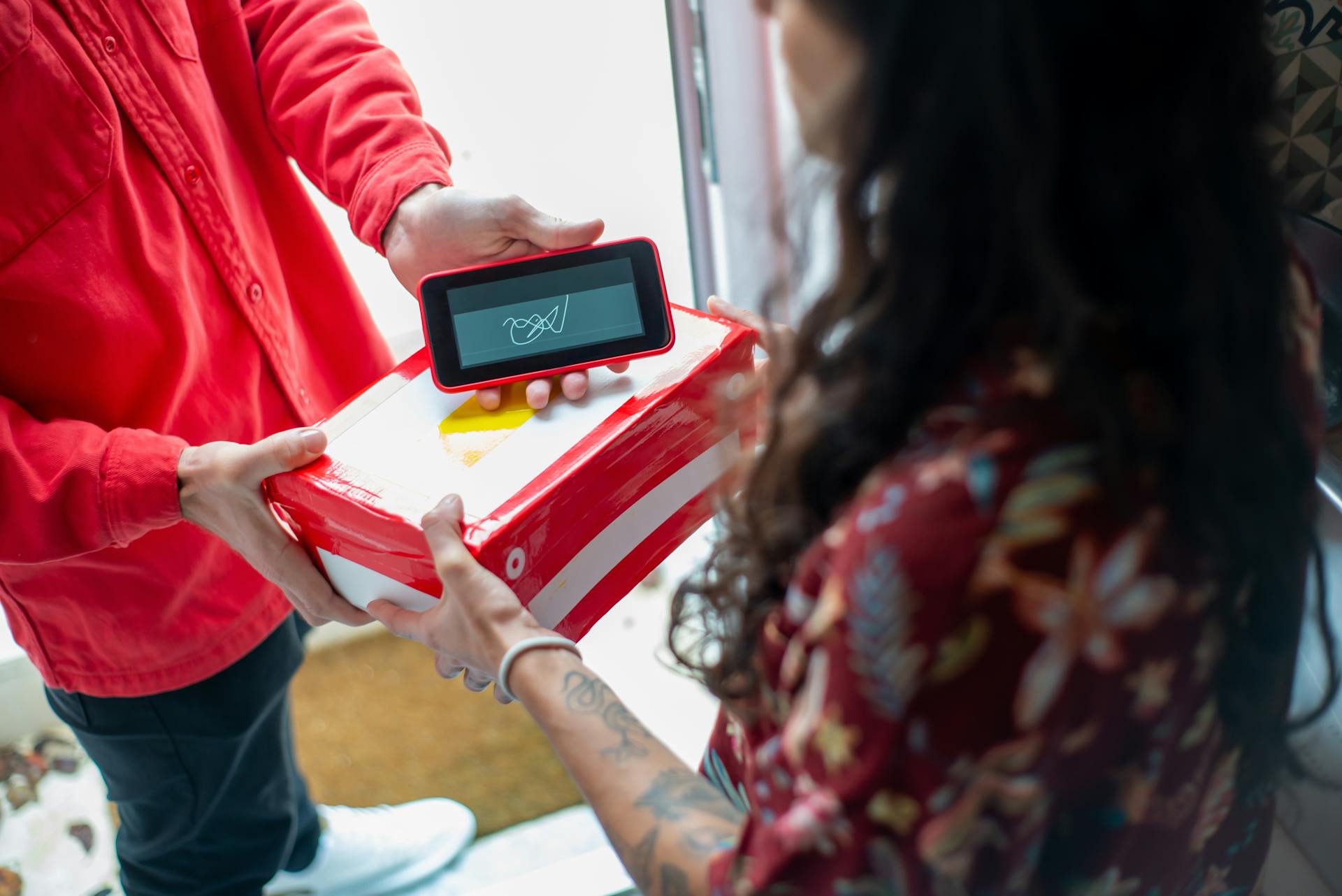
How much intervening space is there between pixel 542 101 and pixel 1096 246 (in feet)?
3.60

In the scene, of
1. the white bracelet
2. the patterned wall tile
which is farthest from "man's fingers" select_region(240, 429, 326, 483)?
the patterned wall tile

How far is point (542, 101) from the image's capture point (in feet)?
4.31

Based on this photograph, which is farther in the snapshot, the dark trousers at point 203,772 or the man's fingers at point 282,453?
the dark trousers at point 203,772

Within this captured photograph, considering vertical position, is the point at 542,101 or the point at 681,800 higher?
the point at 542,101

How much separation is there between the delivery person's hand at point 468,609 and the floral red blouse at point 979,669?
225 mm

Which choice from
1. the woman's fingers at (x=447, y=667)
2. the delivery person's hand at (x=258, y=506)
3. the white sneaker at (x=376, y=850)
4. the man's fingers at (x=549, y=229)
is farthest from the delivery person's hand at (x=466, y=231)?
the white sneaker at (x=376, y=850)

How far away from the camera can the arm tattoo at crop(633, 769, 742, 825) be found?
486 mm

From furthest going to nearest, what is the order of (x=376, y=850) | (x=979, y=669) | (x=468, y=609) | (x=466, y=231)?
(x=376, y=850) → (x=466, y=231) → (x=468, y=609) → (x=979, y=669)

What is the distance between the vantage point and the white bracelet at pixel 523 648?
0.55 metres

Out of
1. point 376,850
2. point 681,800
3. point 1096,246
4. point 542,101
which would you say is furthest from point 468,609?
point 542,101

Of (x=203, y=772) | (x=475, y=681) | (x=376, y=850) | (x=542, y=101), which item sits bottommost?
(x=376, y=850)

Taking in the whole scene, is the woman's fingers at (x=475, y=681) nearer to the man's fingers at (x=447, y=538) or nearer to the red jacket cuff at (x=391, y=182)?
the man's fingers at (x=447, y=538)
